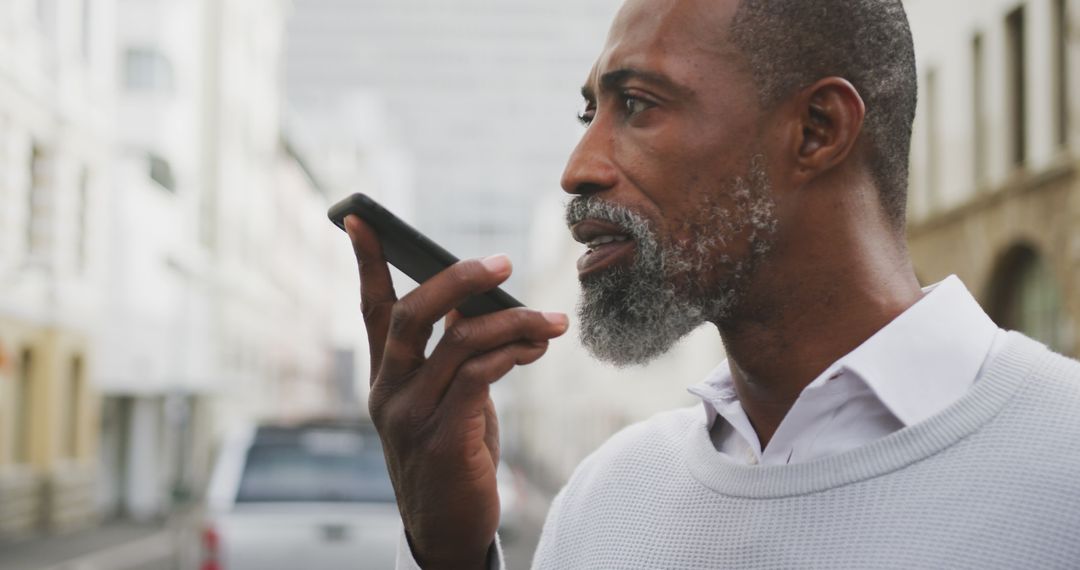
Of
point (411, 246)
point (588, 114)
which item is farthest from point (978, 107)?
point (411, 246)

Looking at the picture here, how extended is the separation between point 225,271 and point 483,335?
4429 cm

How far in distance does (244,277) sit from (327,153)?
3599 centimetres

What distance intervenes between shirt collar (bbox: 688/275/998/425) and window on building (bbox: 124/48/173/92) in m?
32.9

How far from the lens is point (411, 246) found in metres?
1.63

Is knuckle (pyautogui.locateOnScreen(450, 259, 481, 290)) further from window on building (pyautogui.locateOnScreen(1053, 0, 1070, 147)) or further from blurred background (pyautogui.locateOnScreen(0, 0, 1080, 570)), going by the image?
window on building (pyautogui.locateOnScreen(1053, 0, 1070, 147))

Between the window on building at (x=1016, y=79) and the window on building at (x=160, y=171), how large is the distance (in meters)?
23.2

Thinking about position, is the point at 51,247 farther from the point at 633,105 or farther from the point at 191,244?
the point at 633,105

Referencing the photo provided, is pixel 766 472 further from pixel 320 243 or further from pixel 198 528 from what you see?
pixel 320 243

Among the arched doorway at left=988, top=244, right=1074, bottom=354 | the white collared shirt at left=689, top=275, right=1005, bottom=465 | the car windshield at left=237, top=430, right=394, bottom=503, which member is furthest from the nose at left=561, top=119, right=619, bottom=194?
the arched doorway at left=988, top=244, right=1074, bottom=354

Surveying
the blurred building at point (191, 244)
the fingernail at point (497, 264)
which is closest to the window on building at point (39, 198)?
the blurred building at point (191, 244)

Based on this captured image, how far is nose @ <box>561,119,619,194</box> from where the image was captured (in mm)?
1845

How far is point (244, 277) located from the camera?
49.1 meters

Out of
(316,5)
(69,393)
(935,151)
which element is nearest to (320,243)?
(69,393)

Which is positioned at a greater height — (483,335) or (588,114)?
(588,114)
